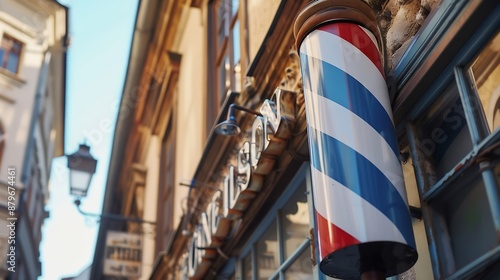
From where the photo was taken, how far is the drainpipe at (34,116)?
16.5m

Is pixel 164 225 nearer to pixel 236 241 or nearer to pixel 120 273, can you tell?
pixel 120 273

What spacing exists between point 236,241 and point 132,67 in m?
8.27

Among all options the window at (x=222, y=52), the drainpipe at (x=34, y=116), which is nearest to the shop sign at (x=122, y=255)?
the window at (x=222, y=52)

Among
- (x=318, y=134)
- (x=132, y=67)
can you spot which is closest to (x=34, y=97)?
(x=132, y=67)

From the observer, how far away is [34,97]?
17500 millimetres

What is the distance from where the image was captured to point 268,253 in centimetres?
496

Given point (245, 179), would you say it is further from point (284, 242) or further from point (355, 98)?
point (355, 98)

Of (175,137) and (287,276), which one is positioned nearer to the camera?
(287,276)

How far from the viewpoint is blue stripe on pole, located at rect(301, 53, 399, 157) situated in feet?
8.06

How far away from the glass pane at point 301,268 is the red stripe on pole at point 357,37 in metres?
1.72

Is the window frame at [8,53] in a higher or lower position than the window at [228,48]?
higher

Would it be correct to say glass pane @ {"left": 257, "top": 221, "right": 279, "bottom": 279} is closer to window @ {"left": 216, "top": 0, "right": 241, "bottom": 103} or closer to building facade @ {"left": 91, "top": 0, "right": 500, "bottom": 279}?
building facade @ {"left": 91, "top": 0, "right": 500, "bottom": 279}

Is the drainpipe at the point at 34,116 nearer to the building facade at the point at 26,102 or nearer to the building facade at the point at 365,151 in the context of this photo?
the building facade at the point at 26,102

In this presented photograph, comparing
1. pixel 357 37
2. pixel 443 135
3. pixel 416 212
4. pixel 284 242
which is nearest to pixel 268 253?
pixel 284 242
